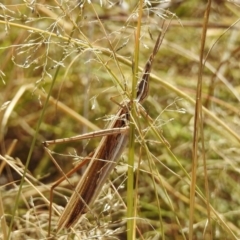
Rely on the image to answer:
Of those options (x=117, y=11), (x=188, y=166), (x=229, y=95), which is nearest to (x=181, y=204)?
(x=188, y=166)

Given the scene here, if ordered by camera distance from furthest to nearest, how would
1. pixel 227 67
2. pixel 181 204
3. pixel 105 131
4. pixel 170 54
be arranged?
1. pixel 170 54
2. pixel 227 67
3. pixel 181 204
4. pixel 105 131

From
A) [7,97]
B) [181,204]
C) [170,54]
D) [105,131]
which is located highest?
[105,131]

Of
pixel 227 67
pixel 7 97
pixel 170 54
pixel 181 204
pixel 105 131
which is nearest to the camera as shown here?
pixel 105 131

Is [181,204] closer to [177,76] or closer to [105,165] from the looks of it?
[177,76]

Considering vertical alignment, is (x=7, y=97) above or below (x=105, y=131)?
below

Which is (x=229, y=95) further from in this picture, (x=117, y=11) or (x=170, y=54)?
(x=117, y=11)

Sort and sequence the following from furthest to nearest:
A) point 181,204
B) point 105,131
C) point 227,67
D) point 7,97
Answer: point 227,67
point 7,97
point 181,204
point 105,131

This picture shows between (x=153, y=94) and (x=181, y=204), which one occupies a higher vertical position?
(x=153, y=94)

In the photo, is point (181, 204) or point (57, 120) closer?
point (181, 204)

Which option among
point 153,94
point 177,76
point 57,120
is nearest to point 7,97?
point 57,120
